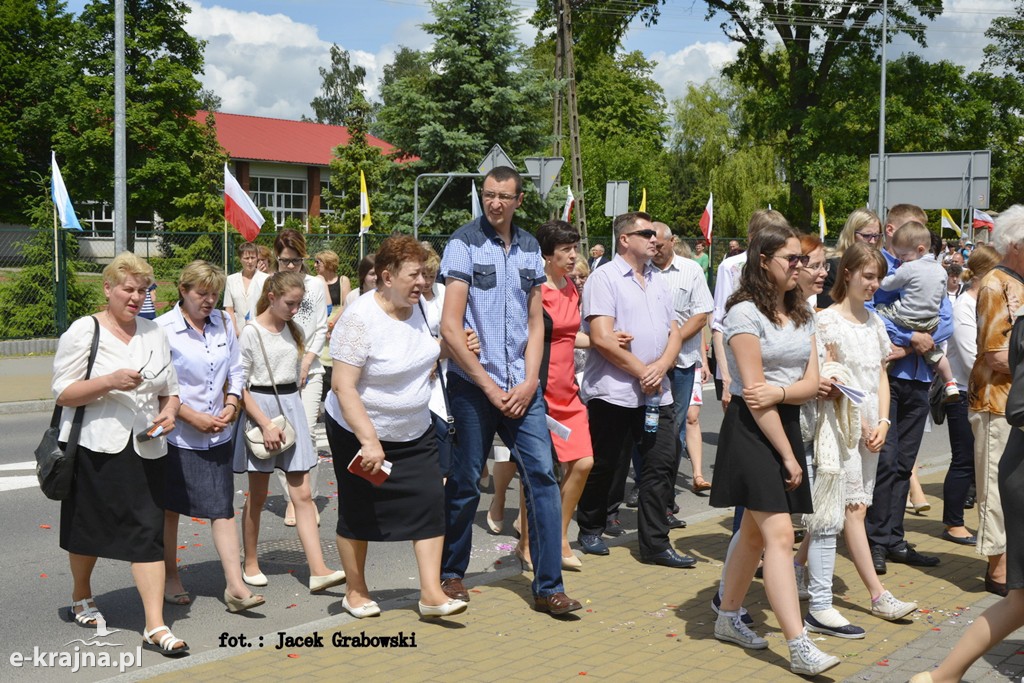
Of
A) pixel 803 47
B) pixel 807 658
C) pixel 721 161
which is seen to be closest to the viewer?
pixel 807 658

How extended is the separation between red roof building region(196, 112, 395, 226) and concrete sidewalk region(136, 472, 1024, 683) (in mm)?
63388

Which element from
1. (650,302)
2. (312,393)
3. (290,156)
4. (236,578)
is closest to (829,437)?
(650,302)

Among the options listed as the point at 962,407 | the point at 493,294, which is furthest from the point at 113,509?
the point at 962,407

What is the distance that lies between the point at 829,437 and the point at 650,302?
6.18ft

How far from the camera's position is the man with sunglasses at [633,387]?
7.02 m

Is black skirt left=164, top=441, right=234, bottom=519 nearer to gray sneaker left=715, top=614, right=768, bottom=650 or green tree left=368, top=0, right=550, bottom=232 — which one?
gray sneaker left=715, top=614, right=768, bottom=650

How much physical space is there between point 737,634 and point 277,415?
2.84m

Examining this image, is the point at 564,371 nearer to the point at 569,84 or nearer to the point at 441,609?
the point at 441,609

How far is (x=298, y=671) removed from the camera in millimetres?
5027

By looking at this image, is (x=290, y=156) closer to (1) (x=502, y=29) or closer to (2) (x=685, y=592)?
(1) (x=502, y=29)

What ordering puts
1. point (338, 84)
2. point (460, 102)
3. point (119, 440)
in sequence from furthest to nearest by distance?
point (338, 84)
point (460, 102)
point (119, 440)

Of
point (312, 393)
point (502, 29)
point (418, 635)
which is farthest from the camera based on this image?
point (502, 29)

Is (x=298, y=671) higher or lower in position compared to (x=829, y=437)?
lower

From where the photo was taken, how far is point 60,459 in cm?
531
